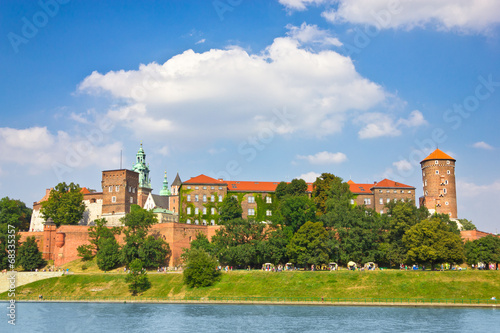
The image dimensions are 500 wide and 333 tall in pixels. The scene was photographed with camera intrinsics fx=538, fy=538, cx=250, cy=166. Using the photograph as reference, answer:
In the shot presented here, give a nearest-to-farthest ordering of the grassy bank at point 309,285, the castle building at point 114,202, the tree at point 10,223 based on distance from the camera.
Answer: the grassy bank at point 309,285
the tree at point 10,223
the castle building at point 114,202

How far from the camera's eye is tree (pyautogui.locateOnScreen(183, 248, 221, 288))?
5694cm

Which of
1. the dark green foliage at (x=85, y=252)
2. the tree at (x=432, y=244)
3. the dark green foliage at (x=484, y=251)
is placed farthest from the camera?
the dark green foliage at (x=85, y=252)

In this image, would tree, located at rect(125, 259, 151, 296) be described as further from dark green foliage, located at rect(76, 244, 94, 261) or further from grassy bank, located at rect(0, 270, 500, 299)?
dark green foliage, located at rect(76, 244, 94, 261)

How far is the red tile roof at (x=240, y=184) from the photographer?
8025 cm

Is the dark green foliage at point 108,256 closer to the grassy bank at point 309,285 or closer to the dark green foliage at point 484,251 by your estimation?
the grassy bank at point 309,285

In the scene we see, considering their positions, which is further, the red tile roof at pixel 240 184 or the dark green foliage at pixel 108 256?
the red tile roof at pixel 240 184

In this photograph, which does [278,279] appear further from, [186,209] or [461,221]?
[461,221]

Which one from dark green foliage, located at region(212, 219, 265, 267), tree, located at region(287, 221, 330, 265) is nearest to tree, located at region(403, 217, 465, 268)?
tree, located at region(287, 221, 330, 265)

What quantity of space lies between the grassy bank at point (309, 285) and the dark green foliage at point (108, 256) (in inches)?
107

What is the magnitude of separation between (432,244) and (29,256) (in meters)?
48.7

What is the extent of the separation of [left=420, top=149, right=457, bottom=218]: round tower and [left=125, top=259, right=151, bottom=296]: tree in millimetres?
46564

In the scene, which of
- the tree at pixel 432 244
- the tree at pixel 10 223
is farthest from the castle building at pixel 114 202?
the tree at pixel 432 244

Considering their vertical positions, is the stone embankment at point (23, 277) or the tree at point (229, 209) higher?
the tree at point (229, 209)

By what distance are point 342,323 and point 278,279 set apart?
16222mm
